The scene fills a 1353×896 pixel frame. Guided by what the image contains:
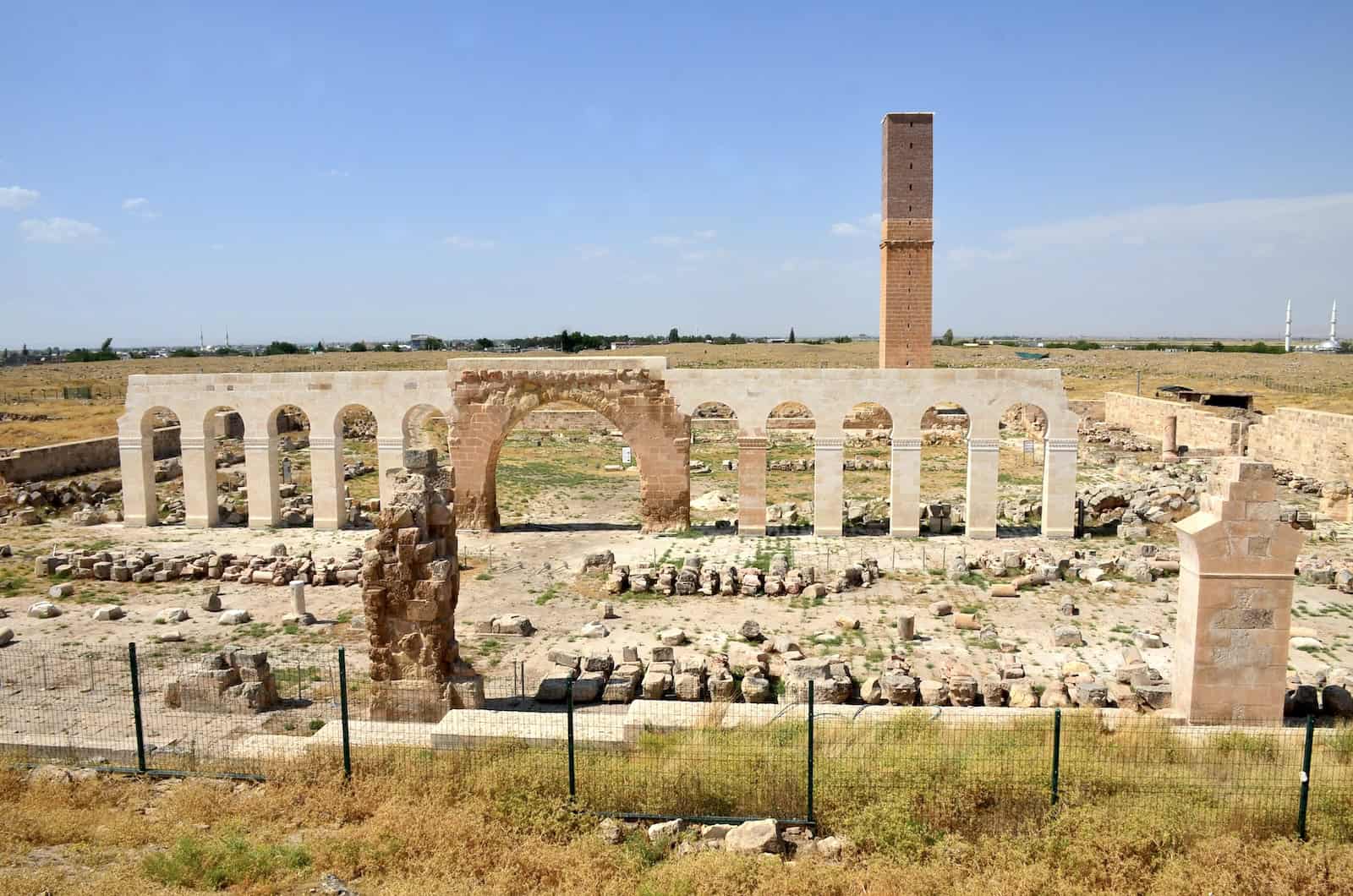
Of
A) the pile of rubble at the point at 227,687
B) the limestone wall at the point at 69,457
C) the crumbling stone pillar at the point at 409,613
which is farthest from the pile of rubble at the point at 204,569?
the limestone wall at the point at 69,457

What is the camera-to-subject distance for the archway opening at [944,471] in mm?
20859

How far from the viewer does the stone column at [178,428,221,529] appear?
2138 centimetres

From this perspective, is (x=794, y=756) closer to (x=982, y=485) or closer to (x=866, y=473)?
(x=982, y=485)

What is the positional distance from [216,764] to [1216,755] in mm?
9733

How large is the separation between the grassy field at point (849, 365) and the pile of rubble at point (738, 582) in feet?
24.8

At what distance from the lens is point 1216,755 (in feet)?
25.5

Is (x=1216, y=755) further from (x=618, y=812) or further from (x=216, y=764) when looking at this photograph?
(x=216, y=764)

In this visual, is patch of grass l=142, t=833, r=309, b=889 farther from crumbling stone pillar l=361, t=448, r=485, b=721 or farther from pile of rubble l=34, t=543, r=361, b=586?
pile of rubble l=34, t=543, r=361, b=586

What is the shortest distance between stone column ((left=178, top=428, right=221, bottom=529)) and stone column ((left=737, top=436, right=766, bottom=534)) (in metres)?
13.5

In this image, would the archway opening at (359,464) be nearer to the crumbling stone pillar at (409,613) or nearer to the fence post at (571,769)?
the crumbling stone pillar at (409,613)

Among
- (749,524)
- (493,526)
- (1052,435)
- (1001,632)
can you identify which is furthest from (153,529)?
(1052,435)

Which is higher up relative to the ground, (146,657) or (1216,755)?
(1216,755)

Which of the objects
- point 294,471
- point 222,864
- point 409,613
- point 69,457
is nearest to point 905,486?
point 409,613

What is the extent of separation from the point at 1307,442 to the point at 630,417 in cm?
2127
